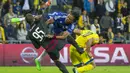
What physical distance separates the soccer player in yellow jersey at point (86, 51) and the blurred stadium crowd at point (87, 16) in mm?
7620

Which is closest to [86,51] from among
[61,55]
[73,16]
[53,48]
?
[53,48]

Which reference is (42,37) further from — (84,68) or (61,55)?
(61,55)

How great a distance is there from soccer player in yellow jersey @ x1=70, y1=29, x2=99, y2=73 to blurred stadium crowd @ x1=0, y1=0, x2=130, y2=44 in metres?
7.62

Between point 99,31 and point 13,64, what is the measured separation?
14.7 feet

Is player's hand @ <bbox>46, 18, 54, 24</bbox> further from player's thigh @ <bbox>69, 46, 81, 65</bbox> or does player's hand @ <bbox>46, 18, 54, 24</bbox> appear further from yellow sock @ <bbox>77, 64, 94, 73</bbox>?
yellow sock @ <bbox>77, 64, 94, 73</bbox>

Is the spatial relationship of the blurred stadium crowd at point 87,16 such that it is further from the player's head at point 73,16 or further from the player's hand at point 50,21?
the player's head at point 73,16

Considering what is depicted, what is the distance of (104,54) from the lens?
913 inches

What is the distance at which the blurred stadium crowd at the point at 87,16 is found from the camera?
76.7ft

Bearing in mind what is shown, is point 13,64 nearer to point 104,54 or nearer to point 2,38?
point 2,38

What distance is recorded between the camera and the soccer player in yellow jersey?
1513 centimetres

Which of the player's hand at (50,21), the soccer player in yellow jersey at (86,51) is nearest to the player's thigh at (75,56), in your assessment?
the soccer player in yellow jersey at (86,51)

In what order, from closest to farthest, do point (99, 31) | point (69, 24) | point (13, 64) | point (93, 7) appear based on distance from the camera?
point (69, 24) < point (13, 64) < point (99, 31) < point (93, 7)

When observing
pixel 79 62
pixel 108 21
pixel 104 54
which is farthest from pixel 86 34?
pixel 108 21

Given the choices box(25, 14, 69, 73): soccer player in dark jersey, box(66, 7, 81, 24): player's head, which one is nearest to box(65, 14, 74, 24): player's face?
box(66, 7, 81, 24): player's head
